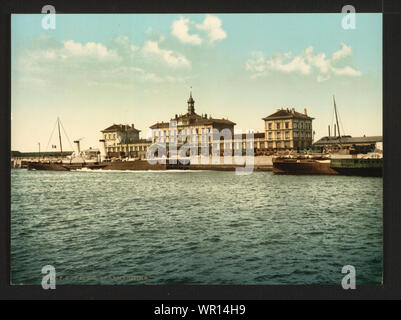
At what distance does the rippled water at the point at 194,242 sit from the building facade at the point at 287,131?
2567 millimetres

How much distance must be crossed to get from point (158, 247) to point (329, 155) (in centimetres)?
1151

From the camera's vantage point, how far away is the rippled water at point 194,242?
21.0 ft

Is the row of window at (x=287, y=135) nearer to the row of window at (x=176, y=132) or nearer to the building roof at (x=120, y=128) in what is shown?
the row of window at (x=176, y=132)

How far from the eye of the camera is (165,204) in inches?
398

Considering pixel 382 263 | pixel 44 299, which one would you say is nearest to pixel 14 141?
pixel 44 299

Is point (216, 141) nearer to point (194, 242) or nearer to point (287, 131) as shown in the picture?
point (287, 131)

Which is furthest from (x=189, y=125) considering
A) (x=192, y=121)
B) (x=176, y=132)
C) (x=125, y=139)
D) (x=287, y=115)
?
(x=287, y=115)

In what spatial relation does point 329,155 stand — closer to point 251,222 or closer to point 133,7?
point 251,222

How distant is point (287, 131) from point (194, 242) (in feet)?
24.1

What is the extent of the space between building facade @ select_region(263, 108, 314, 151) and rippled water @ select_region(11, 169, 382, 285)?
8.42 ft

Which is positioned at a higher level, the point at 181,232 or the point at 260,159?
the point at 260,159

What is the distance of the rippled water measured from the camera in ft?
21.0
